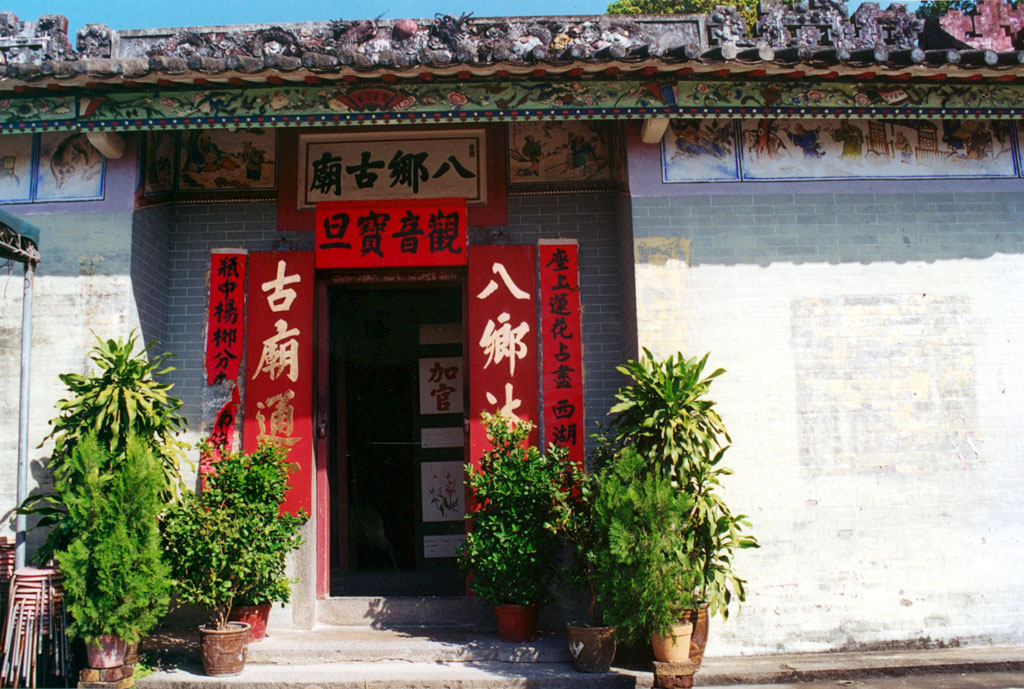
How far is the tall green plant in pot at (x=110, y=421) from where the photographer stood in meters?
4.90

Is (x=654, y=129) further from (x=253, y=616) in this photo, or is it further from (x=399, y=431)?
(x=253, y=616)

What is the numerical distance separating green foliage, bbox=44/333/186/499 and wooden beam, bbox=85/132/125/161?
1411 millimetres

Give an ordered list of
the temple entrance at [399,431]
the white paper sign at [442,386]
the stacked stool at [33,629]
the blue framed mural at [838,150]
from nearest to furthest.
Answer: the stacked stool at [33,629] < the blue framed mural at [838,150] < the temple entrance at [399,431] < the white paper sign at [442,386]

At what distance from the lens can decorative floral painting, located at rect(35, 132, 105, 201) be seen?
19.1 ft

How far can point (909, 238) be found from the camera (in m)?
5.81

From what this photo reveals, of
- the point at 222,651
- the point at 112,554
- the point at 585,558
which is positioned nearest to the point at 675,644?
the point at 585,558

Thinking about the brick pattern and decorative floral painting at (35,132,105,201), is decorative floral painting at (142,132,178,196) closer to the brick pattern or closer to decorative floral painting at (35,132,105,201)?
decorative floral painting at (35,132,105,201)

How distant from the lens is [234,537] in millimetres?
4938

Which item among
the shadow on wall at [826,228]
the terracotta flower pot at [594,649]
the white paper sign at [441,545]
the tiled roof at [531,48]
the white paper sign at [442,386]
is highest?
the tiled roof at [531,48]

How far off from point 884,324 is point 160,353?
5.15 meters

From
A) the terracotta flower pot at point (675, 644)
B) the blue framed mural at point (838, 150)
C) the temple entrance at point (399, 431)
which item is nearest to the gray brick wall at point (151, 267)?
the temple entrance at point (399, 431)

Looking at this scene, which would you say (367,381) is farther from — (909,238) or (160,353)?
(909,238)

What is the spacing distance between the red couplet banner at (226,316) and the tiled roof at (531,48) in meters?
1.34

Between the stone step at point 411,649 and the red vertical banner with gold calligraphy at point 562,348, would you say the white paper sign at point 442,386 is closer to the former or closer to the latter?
the red vertical banner with gold calligraphy at point 562,348
